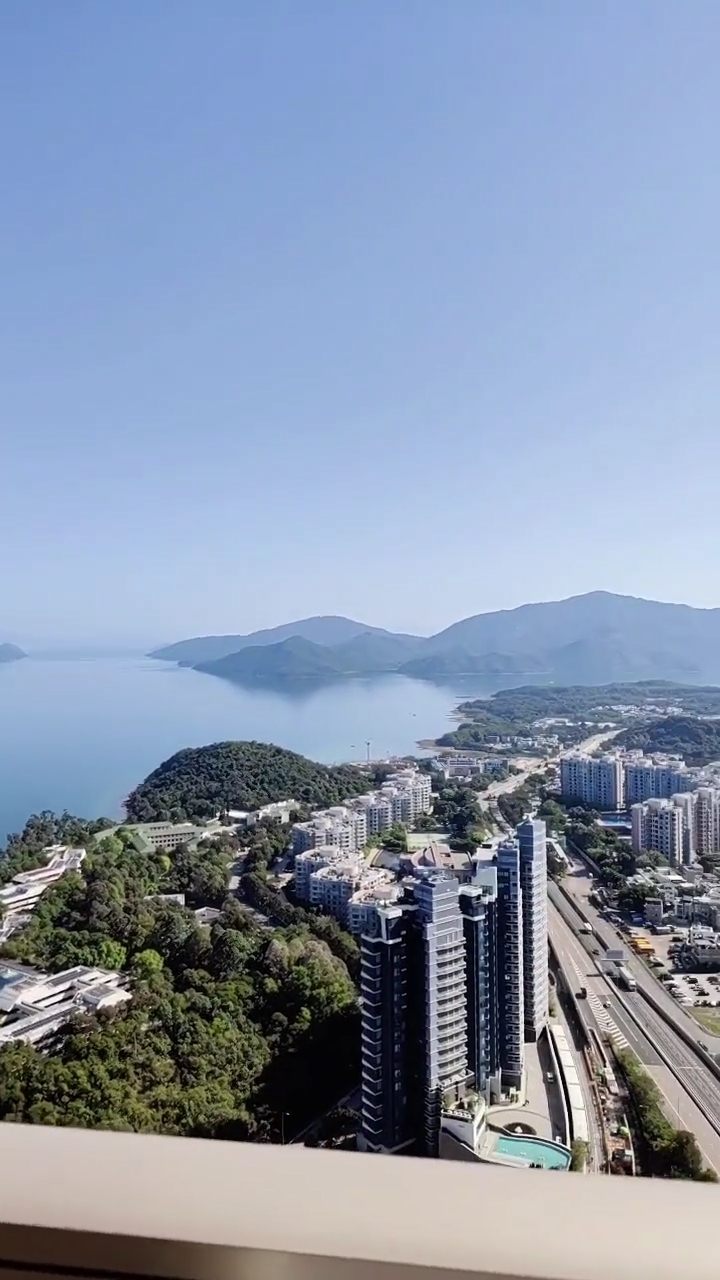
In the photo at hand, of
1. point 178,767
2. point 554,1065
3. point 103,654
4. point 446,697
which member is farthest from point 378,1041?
point 103,654

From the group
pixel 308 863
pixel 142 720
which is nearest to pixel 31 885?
pixel 142 720

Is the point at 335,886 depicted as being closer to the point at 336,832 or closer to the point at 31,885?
the point at 336,832

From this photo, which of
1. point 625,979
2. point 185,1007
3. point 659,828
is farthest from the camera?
point 659,828

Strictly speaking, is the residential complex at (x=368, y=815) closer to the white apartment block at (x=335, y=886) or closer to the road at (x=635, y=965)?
the white apartment block at (x=335, y=886)

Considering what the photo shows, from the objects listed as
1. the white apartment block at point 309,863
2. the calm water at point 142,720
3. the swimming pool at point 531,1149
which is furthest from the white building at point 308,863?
the swimming pool at point 531,1149

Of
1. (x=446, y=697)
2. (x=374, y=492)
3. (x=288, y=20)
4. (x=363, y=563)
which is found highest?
(x=288, y=20)

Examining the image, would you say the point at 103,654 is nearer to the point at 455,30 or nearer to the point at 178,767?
the point at 178,767

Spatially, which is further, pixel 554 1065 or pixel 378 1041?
pixel 378 1041
